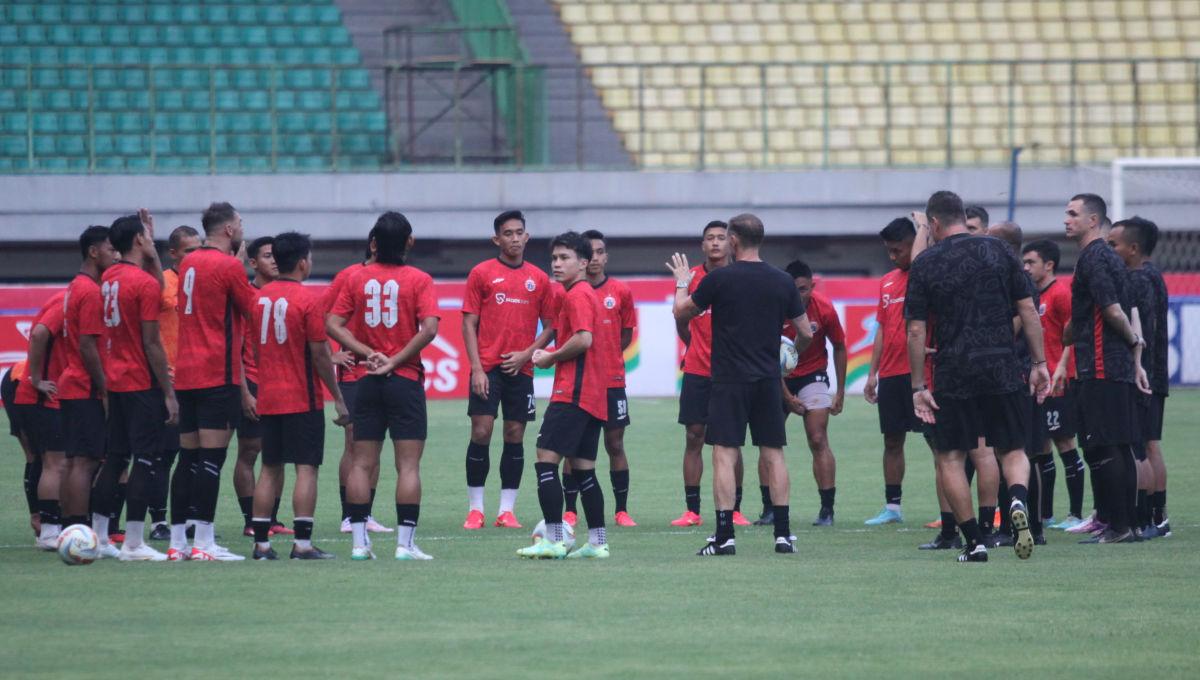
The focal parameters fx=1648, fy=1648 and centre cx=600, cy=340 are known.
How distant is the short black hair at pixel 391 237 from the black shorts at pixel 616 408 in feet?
9.14

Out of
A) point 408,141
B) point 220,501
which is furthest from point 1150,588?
point 408,141

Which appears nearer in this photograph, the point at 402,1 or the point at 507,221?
the point at 507,221

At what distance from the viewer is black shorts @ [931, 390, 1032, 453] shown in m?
9.30

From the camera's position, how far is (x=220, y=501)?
43.2 feet

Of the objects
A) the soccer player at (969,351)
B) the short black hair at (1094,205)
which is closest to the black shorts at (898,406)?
the short black hair at (1094,205)

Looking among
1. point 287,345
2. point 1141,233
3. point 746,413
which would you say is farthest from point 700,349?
point 287,345

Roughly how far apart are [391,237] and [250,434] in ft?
6.23

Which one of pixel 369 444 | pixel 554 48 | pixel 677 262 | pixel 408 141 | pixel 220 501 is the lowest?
pixel 220 501

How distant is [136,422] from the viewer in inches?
376

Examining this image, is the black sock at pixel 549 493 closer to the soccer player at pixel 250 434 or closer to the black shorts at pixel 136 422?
the soccer player at pixel 250 434

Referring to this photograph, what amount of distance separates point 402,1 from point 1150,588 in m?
23.5

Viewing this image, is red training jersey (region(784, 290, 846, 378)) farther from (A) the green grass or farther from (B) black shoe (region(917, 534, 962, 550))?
(B) black shoe (region(917, 534, 962, 550))

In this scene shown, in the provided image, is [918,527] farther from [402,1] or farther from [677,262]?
[402,1]

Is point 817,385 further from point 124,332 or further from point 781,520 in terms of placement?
point 124,332
